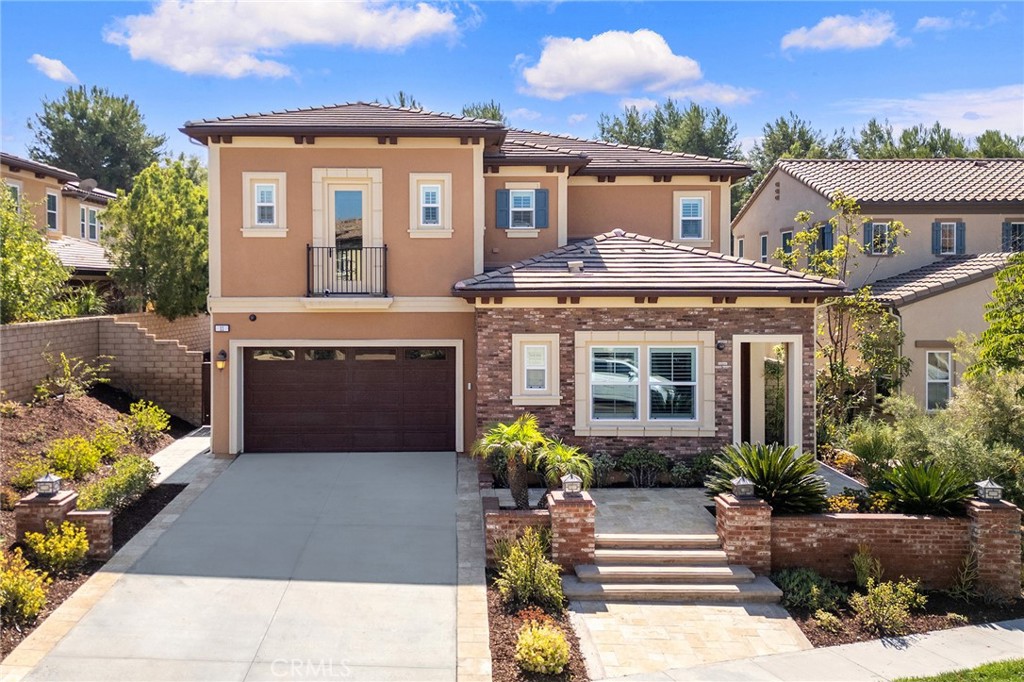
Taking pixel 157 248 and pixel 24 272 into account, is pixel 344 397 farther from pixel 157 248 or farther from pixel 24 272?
pixel 157 248

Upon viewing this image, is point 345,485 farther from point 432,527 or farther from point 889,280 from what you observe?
point 889,280

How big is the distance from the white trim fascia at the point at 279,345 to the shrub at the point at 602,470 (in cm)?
351

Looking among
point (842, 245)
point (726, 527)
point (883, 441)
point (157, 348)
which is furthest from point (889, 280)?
point (157, 348)

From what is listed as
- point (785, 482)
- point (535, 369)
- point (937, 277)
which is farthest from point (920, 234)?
point (785, 482)

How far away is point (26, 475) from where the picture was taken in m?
12.0

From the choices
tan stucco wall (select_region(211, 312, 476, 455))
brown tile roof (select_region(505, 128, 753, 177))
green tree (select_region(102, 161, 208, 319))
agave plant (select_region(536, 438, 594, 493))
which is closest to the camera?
agave plant (select_region(536, 438, 594, 493))

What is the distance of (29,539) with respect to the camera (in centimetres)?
978

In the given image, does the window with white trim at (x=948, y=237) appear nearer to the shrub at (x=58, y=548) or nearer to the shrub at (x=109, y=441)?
the shrub at (x=109, y=441)

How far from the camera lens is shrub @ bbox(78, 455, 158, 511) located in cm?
1110

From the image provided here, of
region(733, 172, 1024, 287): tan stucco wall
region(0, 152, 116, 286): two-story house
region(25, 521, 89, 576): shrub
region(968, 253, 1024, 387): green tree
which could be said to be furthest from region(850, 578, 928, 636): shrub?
region(0, 152, 116, 286): two-story house

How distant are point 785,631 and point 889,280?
15.0 m

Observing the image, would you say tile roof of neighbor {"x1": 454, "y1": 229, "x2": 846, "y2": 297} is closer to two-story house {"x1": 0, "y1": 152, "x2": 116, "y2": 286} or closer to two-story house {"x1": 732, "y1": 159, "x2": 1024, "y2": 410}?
two-story house {"x1": 732, "y1": 159, "x2": 1024, "y2": 410}

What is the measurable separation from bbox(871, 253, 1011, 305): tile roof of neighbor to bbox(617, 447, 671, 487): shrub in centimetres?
857

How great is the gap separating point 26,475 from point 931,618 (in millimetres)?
12844
